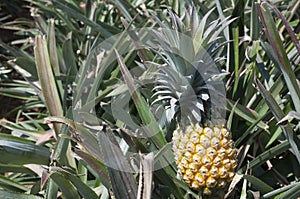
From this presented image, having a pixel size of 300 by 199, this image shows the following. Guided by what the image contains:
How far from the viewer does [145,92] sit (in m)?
1.28

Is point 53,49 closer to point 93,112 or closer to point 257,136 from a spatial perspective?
point 93,112

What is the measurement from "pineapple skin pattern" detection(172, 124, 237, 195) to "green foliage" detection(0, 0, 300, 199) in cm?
6

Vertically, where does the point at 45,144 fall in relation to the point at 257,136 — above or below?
above

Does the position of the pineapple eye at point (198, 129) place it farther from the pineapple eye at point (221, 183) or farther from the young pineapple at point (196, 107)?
the pineapple eye at point (221, 183)

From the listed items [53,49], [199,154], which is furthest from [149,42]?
[199,154]

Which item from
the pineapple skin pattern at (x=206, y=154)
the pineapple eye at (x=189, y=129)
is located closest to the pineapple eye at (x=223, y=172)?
the pineapple skin pattern at (x=206, y=154)

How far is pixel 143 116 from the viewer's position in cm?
119

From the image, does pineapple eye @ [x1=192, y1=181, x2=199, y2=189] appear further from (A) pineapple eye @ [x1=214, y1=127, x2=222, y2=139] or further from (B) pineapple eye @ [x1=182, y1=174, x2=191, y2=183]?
(A) pineapple eye @ [x1=214, y1=127, x2=222, y2=139]

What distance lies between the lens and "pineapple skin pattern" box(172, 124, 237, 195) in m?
1.04

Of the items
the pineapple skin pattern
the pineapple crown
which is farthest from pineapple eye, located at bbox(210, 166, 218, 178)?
the pineapple crown

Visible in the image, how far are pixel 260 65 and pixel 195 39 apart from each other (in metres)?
0.45

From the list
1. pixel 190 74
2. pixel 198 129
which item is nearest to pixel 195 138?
pixel 198 129

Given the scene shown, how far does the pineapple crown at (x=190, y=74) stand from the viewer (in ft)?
3.48

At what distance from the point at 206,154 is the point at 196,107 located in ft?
0.34
